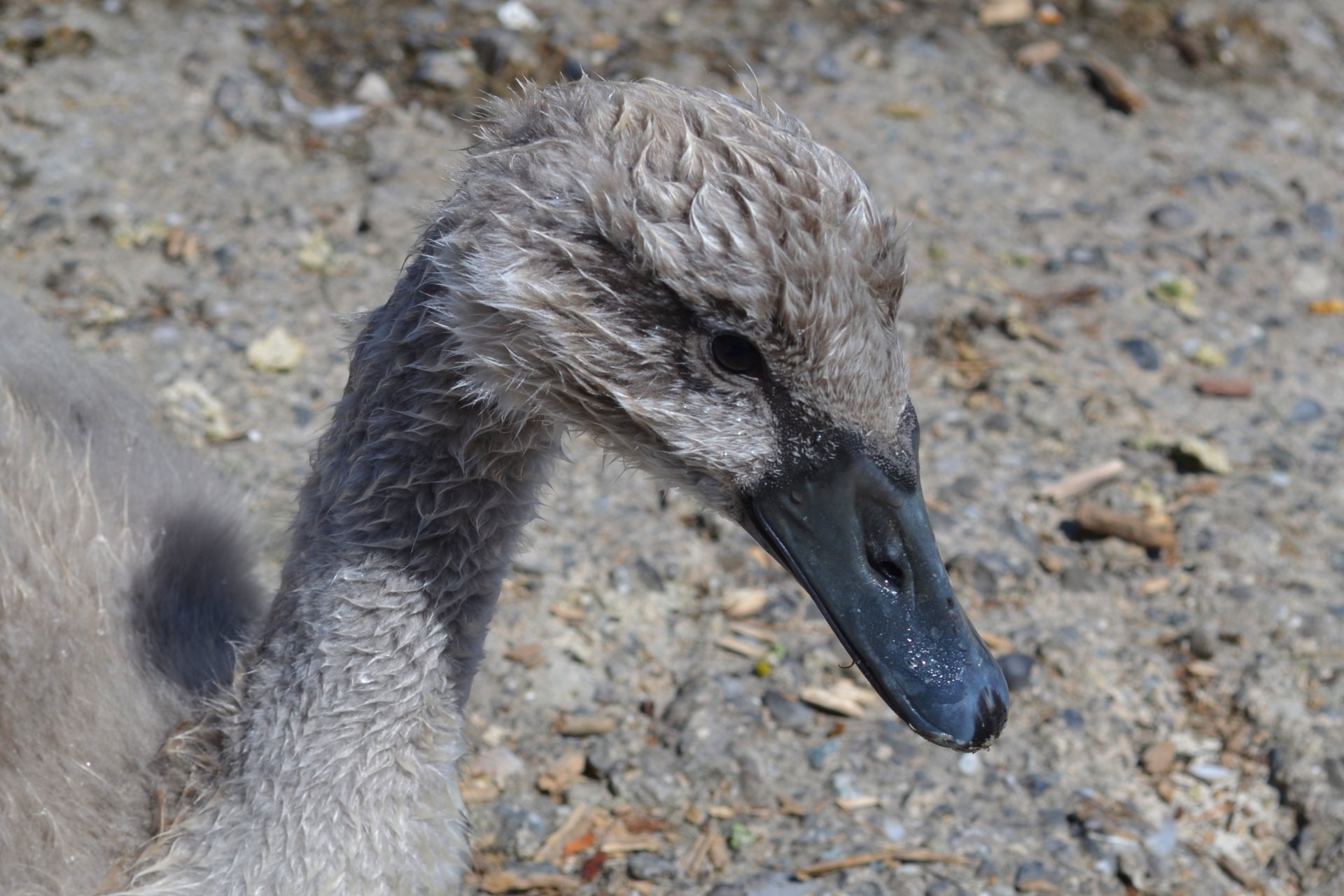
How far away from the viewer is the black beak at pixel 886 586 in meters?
2.14

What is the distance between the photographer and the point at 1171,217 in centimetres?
520

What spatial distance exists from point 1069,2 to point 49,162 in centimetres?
436

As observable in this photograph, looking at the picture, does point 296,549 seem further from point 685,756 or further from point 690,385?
point 685,756

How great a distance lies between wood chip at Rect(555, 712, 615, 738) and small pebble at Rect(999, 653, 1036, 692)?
1065 millimetres

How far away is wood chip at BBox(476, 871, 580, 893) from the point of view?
3.08m

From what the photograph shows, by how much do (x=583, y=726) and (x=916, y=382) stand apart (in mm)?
1771

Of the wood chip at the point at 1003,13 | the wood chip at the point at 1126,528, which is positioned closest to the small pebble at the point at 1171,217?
the wood chip at the point at 1003,13

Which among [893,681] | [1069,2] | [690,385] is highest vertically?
[690,385]

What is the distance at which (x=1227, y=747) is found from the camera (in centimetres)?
348

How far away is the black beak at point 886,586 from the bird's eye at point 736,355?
0.20 meters

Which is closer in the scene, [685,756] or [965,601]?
[685,756]

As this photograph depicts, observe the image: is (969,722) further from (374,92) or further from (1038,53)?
(1038,53)

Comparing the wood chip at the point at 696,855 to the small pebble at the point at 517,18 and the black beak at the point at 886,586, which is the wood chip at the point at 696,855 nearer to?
the black beak at the point at 886,586

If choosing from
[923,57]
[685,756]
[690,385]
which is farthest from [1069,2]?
[690,385]
